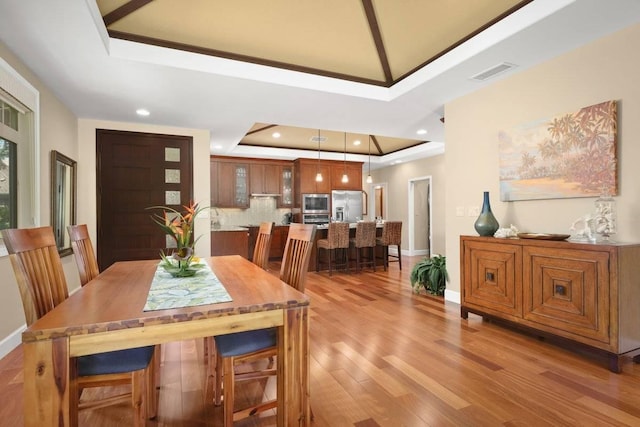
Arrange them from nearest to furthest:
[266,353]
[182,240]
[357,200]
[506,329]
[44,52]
Result: [266,353], [182,240], [44,52], [506,329], [357,200]

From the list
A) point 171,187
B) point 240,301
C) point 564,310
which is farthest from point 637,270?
point 171,187

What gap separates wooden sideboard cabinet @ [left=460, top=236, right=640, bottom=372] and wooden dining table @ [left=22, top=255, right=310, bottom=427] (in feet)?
→ 7.04

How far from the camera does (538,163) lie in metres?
3.10

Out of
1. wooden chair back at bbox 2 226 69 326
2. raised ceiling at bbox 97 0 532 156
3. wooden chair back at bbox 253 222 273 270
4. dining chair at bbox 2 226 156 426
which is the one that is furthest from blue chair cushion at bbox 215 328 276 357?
raised ceiling at bbox 97 0 532 156

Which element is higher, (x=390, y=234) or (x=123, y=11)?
(x=123, y=11)

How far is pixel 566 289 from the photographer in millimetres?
2486

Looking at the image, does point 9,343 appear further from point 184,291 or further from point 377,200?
point 377,200

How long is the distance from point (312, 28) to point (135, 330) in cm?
281

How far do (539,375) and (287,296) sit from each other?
1881 millimetres

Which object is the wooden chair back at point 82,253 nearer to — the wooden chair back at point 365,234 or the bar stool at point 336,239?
the bar stool at point 336,239

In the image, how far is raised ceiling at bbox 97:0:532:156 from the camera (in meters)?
2.66

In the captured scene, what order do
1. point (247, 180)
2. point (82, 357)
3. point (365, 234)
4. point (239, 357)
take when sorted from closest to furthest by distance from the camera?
1. point (82, 357)
2. point (239, 357)
3. point (365, 234)
4. point (247, 180)

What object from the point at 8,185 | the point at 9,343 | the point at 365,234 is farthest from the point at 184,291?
the point at 365,234

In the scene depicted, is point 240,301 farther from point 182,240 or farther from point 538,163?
point 538,163
